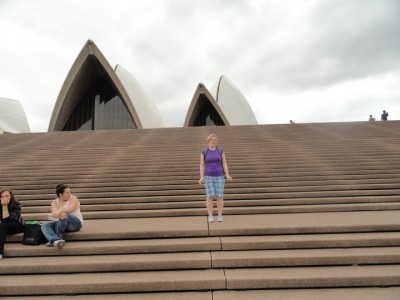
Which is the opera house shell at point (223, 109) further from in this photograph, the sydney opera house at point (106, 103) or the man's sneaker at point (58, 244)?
the man's sneaker at point (58, 244)

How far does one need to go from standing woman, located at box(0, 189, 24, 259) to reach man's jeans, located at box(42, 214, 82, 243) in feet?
1.21

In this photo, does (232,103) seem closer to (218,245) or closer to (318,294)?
(218,245)

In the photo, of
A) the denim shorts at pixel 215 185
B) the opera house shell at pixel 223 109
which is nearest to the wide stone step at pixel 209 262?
the denim shorts at pixel 215 185

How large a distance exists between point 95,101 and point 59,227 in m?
21.7

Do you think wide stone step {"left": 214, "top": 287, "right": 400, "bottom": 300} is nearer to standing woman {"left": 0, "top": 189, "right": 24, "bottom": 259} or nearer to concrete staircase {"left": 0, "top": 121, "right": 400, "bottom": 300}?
concrete staircase {"left": 0, "top": 121, "right": 400, "bottom": 300}

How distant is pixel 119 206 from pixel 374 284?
11.4ft

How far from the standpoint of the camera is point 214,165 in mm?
3645

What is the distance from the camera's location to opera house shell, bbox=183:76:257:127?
25109 millimetres

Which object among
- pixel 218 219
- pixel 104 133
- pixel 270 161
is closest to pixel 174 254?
pixel 218 219

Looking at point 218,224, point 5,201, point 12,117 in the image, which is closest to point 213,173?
point 218,224

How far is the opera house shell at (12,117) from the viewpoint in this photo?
33.8 meters

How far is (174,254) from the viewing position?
9.86 feet

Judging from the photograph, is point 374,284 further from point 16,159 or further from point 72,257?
point 16,159

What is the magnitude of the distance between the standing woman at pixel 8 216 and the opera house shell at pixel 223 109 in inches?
842
